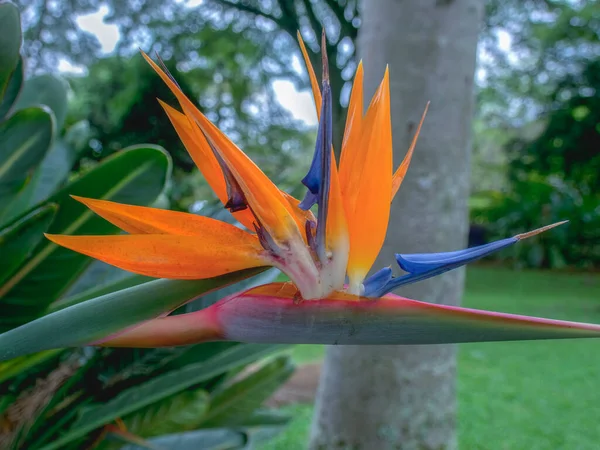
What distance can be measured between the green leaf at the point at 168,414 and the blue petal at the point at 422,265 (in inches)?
24.5

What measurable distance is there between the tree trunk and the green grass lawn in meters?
0.37

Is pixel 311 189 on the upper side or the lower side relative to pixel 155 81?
lower

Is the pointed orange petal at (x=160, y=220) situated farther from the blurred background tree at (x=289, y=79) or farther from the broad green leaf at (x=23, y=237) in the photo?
the blurred background tree at (x=289, y=79)

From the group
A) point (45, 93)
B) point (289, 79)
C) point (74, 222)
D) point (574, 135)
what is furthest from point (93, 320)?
point (574, 135)

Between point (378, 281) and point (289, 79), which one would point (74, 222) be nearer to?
point (378, 281)

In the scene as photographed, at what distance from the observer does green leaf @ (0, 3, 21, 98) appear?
0.53 m

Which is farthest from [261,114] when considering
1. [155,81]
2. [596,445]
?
[596,445]

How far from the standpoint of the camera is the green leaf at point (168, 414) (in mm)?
911

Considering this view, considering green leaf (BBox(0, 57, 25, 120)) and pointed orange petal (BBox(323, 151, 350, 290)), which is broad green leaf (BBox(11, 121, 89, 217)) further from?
pointed orange petal (BBox(323, 151, 350, 290))

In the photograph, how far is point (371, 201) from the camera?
0.39 meters

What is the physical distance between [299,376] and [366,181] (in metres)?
3.11

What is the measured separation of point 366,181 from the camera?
0.39m

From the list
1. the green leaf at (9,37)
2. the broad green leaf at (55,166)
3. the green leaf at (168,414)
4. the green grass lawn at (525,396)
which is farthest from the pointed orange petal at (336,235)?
the green grass lawn at (525,396)

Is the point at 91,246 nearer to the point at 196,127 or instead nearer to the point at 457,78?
the point at 196,127
